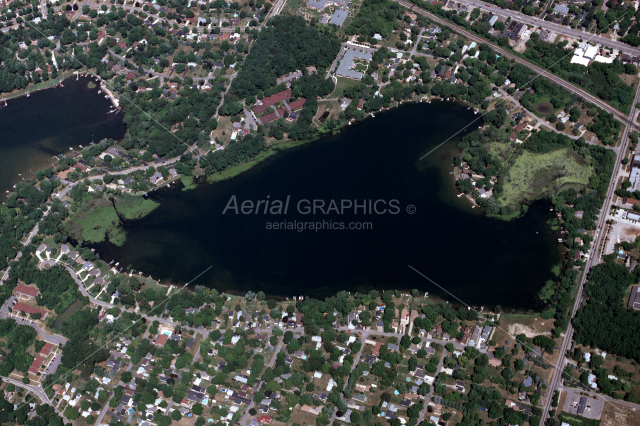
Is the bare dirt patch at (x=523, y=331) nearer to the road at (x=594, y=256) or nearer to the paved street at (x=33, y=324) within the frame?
the road at (x=594, y=256)

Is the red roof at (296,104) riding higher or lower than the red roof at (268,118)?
higher

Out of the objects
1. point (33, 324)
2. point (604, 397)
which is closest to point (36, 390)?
point (33, 324)

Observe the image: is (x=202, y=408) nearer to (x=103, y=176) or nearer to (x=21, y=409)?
(x=21, y=409)

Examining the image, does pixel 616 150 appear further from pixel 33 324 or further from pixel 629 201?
pixel 33 324

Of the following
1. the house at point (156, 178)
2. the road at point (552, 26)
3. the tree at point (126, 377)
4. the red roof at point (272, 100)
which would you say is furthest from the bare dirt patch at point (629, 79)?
the tree at point (126, 377)

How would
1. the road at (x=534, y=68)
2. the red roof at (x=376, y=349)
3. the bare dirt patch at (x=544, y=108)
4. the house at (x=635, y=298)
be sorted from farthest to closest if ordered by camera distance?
the bare dirt patch at (x=544, y=108), the road at (x=534, y=68), the house at (x=635, y=298), the red roof at (x=376, y=349)

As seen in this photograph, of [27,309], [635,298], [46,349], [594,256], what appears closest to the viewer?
[635,298]

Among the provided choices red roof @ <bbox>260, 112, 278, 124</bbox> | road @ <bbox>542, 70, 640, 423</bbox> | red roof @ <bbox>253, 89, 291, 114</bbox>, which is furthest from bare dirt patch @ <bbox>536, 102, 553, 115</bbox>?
red roof @ <bbox>260, 112, 278, 124</bbox>
